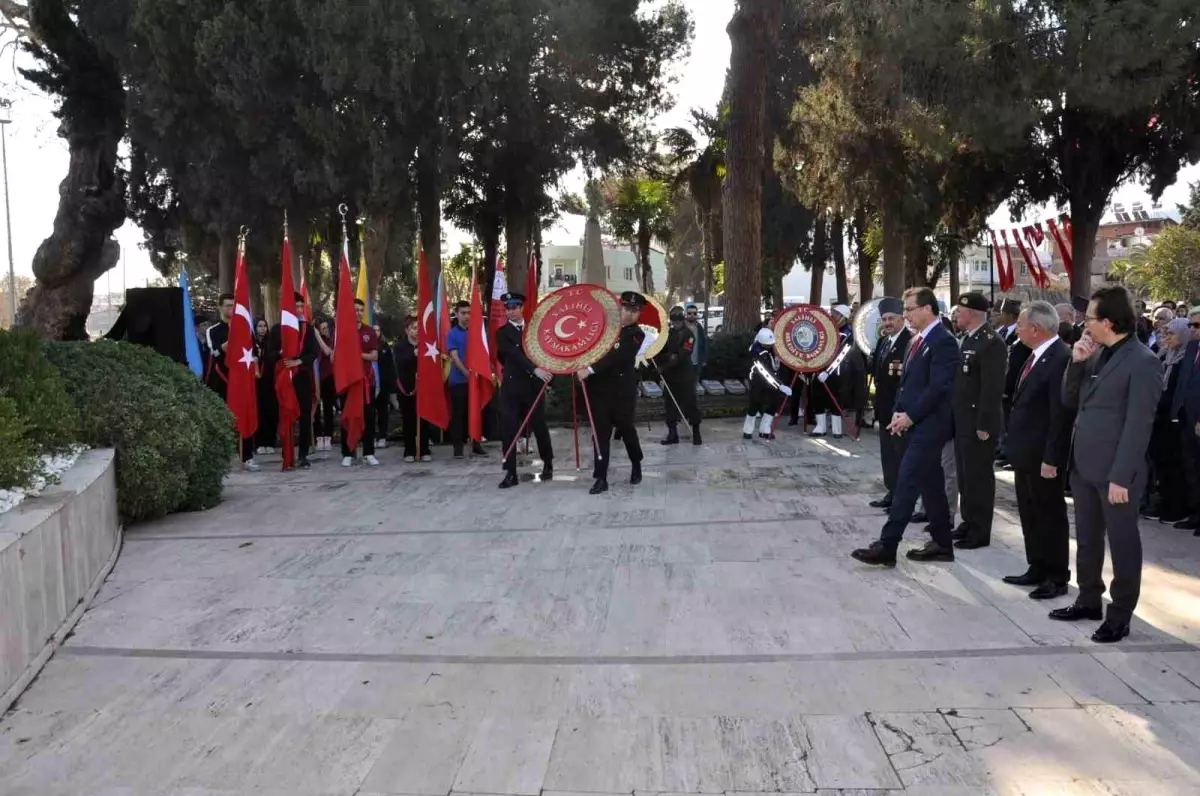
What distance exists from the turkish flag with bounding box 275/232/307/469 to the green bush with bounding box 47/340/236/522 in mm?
2058

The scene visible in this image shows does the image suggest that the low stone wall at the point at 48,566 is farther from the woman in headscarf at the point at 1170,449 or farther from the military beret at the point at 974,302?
the woman in headscarf at the point at 1170,449

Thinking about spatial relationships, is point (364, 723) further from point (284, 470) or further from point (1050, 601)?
point (284, 470)

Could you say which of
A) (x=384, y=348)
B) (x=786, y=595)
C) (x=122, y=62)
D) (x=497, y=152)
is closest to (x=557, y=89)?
(x=497, y=152)

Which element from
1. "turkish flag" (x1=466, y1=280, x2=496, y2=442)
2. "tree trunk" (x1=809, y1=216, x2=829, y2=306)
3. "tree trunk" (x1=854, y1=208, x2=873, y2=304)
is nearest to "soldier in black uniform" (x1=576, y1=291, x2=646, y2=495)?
"turkish flag" (x1=466, y1=280, x2=496, y2=442)

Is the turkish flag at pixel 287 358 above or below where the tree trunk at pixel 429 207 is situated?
below

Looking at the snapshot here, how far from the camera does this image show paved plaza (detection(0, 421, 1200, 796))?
345cm

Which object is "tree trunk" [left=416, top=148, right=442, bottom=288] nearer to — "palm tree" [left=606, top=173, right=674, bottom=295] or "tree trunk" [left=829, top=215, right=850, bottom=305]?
"tree trunk" [left=829, top=215, right=850, bottom=305]

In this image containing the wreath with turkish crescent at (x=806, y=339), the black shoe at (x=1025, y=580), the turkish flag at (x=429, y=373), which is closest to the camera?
the black shoe at (x=1025, y=580)

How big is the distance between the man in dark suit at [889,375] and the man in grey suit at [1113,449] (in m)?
2.55

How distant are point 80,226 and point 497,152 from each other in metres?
11.0

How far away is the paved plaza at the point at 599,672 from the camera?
345cm

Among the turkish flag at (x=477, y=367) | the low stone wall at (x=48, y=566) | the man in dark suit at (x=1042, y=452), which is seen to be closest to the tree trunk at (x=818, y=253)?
the turkish flag at (x=477, y=367)

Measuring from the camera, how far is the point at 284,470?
10.8m

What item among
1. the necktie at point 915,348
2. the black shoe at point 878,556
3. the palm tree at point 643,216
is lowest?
the black shoe at point 878,556
